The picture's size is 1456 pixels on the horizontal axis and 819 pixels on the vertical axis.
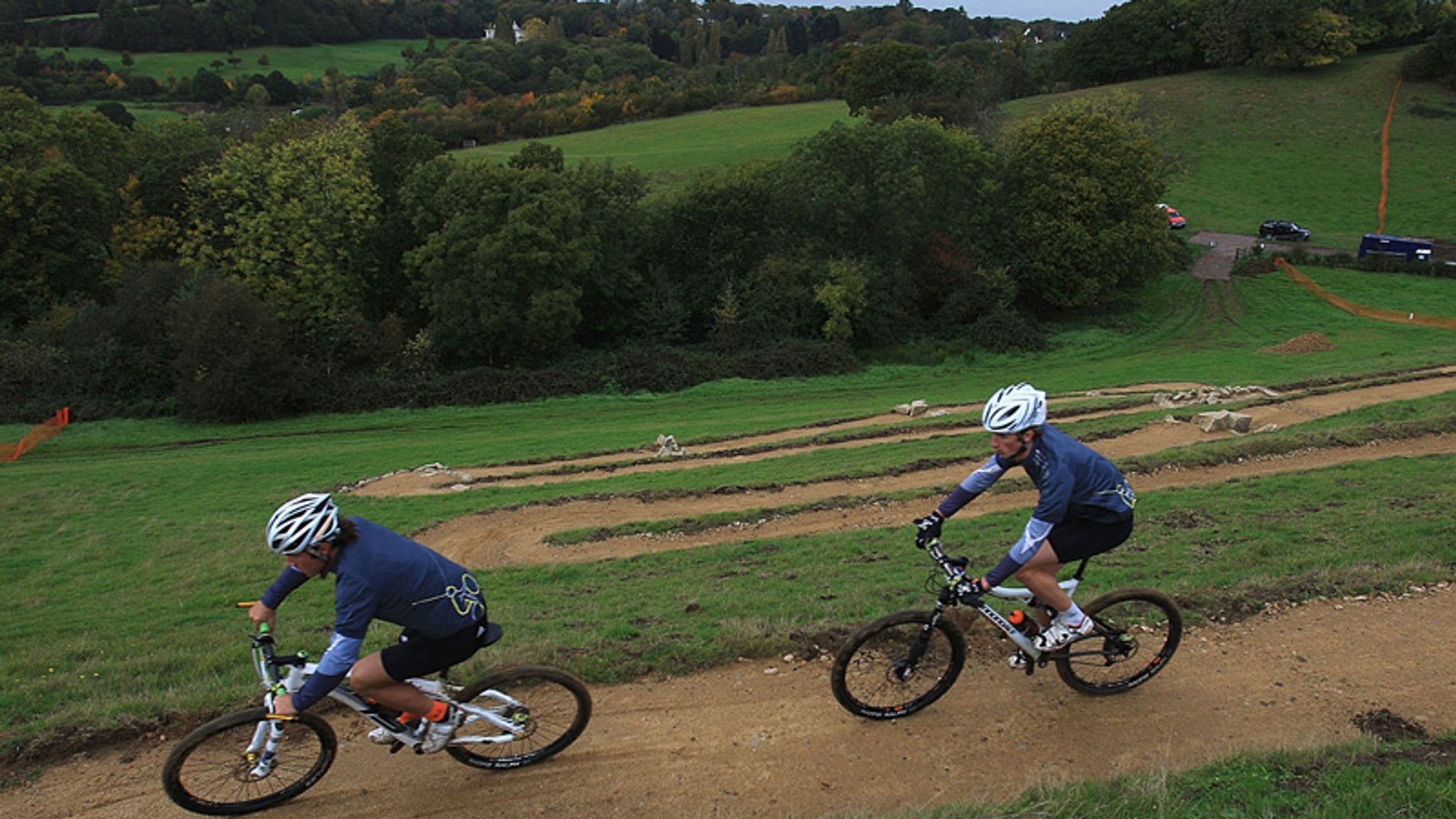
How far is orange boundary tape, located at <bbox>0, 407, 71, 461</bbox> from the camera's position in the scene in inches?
1271

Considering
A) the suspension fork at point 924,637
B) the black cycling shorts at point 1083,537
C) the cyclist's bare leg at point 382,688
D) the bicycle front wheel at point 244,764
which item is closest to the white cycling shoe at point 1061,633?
the black cycling shorts at point 1083,537

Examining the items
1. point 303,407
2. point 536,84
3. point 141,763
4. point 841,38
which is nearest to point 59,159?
point 303,407

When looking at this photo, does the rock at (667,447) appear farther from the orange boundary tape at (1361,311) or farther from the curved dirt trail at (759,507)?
the orange boundary tape at (1361,311)

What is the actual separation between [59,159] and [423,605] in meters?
60.7

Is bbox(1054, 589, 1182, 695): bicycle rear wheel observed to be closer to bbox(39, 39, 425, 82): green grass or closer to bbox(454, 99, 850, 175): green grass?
bbox(454, 99, 850, 175): green grass

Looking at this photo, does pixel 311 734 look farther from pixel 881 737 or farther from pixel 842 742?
pixel 881 737

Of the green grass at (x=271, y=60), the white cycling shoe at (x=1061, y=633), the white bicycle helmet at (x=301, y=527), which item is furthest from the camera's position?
A: the green grass at (x=271, y=60)

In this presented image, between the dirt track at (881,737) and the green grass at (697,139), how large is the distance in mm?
71409

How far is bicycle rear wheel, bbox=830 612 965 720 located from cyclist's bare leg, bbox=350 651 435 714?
3733mm

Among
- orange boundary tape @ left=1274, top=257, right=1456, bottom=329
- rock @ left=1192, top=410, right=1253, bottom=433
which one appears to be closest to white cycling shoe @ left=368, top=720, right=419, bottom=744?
rock @ left=1192, top=410, right=1253, bottom=433

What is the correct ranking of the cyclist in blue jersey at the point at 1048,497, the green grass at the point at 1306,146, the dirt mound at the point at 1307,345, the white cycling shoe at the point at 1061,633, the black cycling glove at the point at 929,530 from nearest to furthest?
the cyclist in blue jersey at the point at 1048,497 → the black cycling glove at the point at 929,530 → the white cycling shoe at the point at 1061,633 → the dirt mound at the point at 1307,345 → the green grass at the point at 1306,146

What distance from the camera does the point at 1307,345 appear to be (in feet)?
132

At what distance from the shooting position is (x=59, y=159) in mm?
52000

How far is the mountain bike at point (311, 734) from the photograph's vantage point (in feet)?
23.6
